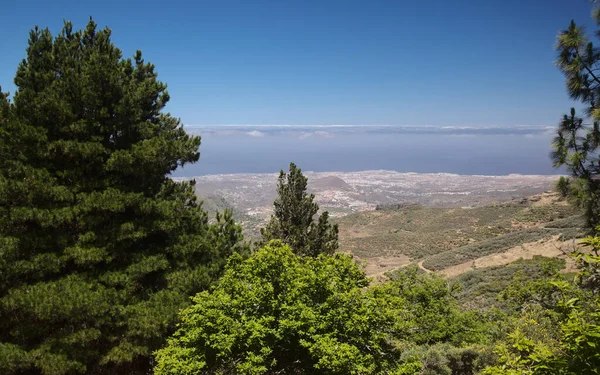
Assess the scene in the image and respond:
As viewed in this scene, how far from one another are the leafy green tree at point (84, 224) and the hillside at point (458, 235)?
24.8 m

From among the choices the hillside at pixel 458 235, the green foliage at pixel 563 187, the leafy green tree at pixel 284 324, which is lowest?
the hillside at pixel 458 235

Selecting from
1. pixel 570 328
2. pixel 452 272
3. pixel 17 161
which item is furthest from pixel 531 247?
pixel 17 161

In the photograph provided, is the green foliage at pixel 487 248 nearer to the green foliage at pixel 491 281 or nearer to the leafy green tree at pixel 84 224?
the green foliage at pixel 491 281

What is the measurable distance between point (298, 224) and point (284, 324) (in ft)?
25.2

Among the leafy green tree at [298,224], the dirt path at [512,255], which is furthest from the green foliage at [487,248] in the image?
the leafy green tree at [298,224]

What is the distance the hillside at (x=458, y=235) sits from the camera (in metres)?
39.7

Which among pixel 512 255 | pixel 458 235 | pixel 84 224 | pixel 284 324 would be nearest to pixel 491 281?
pixel 512 255

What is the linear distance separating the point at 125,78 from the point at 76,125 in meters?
2.39

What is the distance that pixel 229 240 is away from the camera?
41.1 ft

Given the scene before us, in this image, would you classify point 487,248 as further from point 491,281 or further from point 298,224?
point 298,224

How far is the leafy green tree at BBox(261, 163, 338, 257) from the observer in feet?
47.6

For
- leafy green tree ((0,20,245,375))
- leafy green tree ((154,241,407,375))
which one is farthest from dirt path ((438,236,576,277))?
leafy green tree ((0,20,245,375))

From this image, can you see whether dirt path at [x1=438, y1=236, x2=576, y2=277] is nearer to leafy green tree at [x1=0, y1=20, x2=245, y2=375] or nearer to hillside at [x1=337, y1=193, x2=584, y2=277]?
hillside at [x1=337, y1=193, x2=584, y2=277]

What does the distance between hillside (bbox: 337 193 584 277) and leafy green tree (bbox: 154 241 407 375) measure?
24.3 m
